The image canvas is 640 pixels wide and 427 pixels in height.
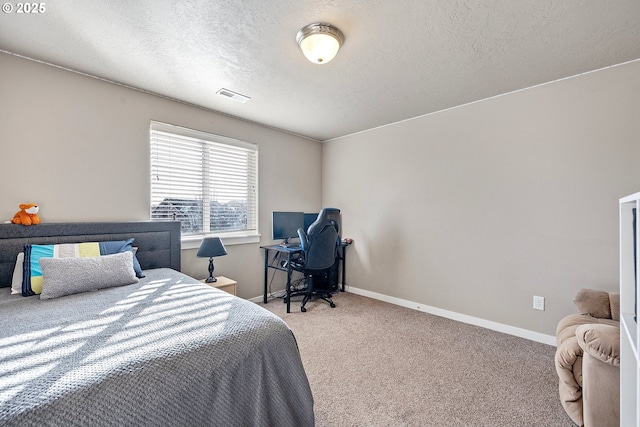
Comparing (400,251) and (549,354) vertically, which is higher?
(400,251)

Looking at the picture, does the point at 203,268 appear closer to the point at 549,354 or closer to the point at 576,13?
the point at 549,354

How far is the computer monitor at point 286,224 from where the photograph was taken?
3787 millimetres

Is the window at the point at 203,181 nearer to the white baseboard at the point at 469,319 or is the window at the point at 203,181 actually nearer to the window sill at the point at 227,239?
the window sill at the point at 227,239

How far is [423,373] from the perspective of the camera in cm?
209

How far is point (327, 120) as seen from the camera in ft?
11.6

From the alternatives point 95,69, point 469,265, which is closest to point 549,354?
point 469,265

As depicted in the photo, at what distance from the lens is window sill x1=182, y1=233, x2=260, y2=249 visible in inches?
119

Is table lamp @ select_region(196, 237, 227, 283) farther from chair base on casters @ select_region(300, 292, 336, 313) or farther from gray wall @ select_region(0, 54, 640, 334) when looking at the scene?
chair base on casters @ select_region(300, 292, 336, 313)

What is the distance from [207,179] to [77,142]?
1.20 meters

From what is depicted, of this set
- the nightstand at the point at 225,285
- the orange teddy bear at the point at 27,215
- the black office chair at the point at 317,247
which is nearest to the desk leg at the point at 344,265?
the black office chair at the point at 317,247

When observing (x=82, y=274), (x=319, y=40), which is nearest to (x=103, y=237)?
(x=82, y=274)

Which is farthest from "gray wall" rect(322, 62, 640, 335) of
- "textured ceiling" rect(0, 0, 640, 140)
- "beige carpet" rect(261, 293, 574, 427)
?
"beige carpet" rect(261, 293, 574, 427)

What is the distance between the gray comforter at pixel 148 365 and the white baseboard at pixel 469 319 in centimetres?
→ 236

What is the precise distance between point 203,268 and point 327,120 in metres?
2.36
